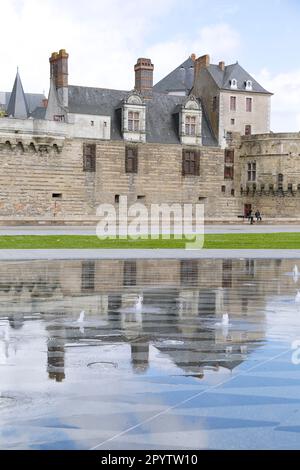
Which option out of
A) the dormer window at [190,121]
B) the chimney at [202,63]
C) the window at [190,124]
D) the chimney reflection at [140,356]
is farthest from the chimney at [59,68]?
the chimney reflection at [140,356]

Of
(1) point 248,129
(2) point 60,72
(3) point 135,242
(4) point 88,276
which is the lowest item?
(3) point 135,242

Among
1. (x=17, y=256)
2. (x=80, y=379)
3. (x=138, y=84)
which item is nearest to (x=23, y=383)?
(x=80, y=379)

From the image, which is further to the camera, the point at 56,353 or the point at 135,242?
the point at 135,242

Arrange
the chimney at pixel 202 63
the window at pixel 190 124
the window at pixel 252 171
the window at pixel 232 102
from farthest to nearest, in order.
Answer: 1. the window at pixel 252 171
2. the chimney at pixel 202 63
3. the window at pixel 232 102
4. the window at pixel 190 124

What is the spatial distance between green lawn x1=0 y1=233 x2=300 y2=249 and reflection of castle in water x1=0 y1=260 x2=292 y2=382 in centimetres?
765

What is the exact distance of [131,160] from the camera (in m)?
66.2

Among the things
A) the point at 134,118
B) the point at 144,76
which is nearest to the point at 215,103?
the point at 144,76

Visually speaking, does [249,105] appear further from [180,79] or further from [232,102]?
[180,79]

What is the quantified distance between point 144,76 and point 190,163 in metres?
9.88

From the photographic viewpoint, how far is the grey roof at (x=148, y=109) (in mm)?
65312

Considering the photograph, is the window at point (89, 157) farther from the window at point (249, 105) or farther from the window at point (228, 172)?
the window at point (249, 105)

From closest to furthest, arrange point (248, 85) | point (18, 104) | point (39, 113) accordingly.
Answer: point (18, 104) < point (248, 85) < point (39, 113)

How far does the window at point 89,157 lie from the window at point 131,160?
3067 millimetres
